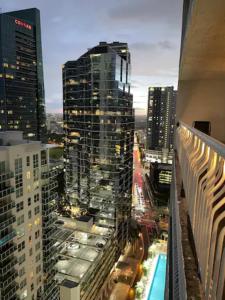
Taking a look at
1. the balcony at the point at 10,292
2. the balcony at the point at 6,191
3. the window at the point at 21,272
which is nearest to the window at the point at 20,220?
the balcony at the point at 6,191

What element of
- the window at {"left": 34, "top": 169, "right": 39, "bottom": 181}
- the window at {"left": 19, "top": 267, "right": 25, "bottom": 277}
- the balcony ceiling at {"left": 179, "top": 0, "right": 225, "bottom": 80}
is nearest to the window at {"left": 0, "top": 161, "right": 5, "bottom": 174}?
the window at {"left": 34, "top": 169, "right": 39, "bottom": 181}

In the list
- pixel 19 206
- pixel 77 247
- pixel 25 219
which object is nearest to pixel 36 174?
pixel 19 206

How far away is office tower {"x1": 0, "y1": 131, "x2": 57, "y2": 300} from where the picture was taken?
612cm

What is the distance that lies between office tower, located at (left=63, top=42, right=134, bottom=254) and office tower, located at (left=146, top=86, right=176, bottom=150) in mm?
20844

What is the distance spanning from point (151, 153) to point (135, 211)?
1760 cm

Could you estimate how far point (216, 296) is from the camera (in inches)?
30.4

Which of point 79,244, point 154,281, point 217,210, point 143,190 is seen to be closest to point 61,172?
point 143,190

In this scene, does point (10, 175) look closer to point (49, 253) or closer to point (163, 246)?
point (49, 253)

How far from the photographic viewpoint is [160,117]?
120 ft

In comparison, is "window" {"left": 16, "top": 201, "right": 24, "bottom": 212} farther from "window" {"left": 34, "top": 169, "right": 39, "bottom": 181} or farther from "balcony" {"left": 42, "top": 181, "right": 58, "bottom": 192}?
"balcony" {"left": 42, "top": 181, "right": 58, "bottom": 192}

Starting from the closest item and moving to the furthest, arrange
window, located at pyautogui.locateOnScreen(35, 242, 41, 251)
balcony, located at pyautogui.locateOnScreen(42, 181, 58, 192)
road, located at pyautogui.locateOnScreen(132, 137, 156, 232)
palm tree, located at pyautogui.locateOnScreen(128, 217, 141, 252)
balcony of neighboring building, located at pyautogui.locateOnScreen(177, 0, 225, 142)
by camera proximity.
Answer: balcony of neighboring building, located at pyautogui.locateOnScreen(177, 0, 225, 142) → window, located at pyautogui.locateOnScreen(35, 242, 41, 251) → balcony, located at pyautogui.locateOnScreen(42, 181, 58, 192) → palm tree, located at pyautogui.locateOnScreen(128, 217, 141, 252) → road, located at pyautogui.locateOnScreen(132, 137, 156, 232)

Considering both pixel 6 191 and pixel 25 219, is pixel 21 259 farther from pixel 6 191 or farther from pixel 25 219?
pixel 6 191

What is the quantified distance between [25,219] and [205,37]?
22.2 feet

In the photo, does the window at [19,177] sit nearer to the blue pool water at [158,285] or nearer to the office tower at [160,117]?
the blue pool water at [158,285]
